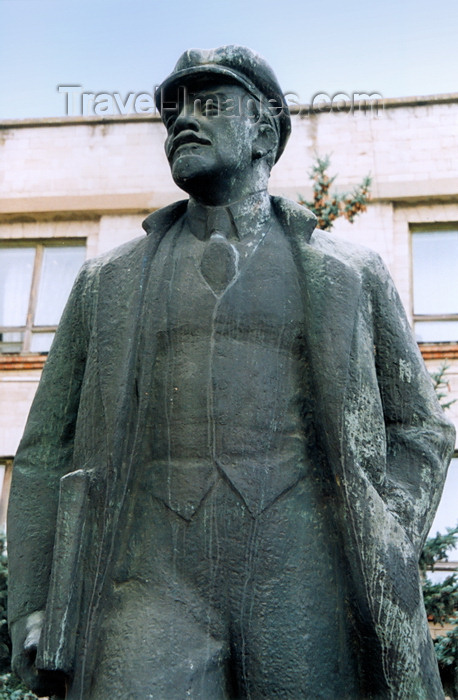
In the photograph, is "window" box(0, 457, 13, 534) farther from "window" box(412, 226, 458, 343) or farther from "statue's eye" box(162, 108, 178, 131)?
"statue's eye" box(162, 108, 178, 131)

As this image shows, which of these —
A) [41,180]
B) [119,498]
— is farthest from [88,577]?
[41,180]

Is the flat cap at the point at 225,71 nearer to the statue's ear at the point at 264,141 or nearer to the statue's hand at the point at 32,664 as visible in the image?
the statue's ear at the point at 264,141

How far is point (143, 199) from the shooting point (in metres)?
18.7

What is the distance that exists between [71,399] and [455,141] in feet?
48.0

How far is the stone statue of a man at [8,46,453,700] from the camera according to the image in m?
3.77

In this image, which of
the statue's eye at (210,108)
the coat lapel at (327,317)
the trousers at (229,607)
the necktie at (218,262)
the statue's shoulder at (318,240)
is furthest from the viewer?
the statue's eye at (210,108)

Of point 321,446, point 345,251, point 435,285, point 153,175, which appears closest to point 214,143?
point 345,251

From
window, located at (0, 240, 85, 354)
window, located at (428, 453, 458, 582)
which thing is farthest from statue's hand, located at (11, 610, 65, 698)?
window, located at (0, 240, 85, 354)

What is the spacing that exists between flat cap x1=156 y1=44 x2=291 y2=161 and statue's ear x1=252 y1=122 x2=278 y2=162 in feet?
0.28

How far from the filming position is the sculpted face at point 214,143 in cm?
440

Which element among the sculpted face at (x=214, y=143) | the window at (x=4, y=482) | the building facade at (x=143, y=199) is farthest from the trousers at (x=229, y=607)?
the building facade at (x=143, y=199)

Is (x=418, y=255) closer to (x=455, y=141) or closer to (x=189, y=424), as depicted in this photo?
(x=455, y=141)

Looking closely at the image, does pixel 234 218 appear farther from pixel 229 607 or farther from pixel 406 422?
pixel 229 607

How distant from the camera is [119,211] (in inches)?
739
